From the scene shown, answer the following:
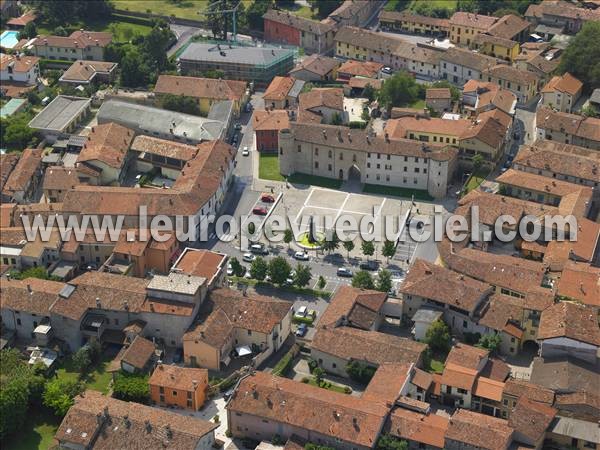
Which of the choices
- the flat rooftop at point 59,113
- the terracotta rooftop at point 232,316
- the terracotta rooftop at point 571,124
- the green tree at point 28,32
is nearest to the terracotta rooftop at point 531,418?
the terracotta rooftop at point 232,316

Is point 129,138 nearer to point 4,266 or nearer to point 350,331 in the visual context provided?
point 4,266

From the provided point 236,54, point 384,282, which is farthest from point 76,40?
point 384,282

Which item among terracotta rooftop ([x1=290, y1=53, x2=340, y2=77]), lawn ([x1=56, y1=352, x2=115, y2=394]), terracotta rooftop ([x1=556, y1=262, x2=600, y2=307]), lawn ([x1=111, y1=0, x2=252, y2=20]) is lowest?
lawn ([x1=111, y1=0, x2=252, y2=20])

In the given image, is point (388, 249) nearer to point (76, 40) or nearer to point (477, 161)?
point (477, 161)

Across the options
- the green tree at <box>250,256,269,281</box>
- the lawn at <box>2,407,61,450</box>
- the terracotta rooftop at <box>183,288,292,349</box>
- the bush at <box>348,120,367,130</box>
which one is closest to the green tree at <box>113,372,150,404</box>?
the lawn at <box>2,407,61,450</box>

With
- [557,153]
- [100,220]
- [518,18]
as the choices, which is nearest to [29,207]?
[100,220]

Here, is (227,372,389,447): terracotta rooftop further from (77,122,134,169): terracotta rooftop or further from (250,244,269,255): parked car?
(77,122,134,169): terracotta rooftop

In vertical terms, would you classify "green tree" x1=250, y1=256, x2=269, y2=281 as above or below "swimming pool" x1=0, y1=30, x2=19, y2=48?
above
